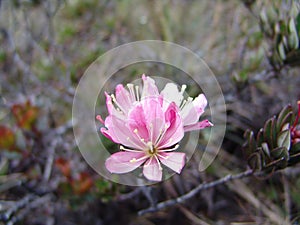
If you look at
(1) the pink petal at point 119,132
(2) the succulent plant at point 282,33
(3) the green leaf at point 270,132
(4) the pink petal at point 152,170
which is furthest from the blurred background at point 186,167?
(1) the pink petal at point 119,132

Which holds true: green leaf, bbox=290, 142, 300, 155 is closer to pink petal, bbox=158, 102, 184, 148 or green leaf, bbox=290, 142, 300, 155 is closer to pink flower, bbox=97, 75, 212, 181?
pink flower, bbox=97, 75, 212, 181

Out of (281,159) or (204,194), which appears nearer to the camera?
(281,159)

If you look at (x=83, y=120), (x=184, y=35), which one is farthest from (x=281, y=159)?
(x=184, y=35)

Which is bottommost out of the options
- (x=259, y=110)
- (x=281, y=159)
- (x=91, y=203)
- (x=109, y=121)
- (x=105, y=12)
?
(x=281, y=159)

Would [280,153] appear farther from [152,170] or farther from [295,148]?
[152,170]

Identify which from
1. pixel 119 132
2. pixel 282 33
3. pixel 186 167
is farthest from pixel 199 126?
pixel 186 167

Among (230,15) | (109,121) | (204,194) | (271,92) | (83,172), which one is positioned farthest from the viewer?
(230,15)

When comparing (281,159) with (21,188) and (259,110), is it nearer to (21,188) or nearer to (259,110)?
(259,110)

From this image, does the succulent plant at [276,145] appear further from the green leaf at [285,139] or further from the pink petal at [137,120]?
the pink petal at [137,120]
